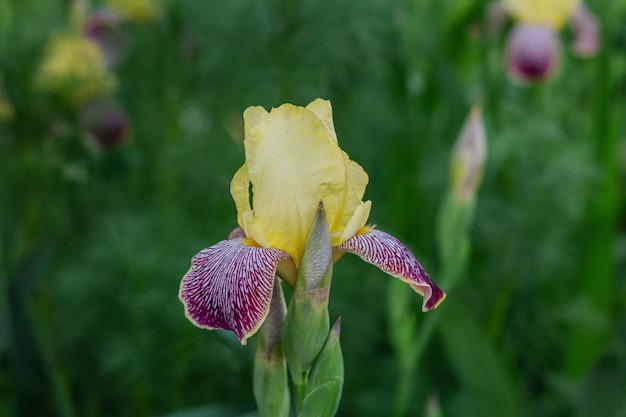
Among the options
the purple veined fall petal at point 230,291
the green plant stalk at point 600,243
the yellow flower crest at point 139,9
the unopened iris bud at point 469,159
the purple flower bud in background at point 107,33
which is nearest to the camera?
the purple veined fall petal at point 230,291

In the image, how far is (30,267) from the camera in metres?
1.13

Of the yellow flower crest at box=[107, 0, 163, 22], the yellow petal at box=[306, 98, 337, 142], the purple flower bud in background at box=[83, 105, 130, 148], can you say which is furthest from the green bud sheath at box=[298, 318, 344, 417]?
the yellow flower crest at box=[107, 0, 163, 22]

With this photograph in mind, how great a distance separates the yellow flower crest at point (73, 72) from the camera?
4.06 feet

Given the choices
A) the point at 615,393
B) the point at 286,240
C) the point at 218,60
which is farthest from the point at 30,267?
the point at 615,393

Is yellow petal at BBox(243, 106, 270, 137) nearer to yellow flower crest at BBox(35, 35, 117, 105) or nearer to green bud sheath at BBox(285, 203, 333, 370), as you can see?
green bud sheath at BBox(285, 203, 333, 370)

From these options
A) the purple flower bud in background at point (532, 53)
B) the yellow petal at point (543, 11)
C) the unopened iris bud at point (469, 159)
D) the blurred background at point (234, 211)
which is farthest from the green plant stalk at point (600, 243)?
the unopened iris bud at point (469, 159)

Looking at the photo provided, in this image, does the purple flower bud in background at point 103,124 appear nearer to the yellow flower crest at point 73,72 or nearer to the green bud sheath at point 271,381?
the yellow flower crest at point 73,72

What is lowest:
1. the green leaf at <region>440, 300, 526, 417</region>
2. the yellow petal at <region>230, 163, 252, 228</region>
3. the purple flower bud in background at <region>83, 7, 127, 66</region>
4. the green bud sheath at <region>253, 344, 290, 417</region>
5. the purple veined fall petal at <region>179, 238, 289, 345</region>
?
the green leaf at <region>440, 300, 526, 417</region>

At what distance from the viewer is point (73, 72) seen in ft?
4.11

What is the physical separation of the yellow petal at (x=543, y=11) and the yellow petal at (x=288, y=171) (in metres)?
1.32

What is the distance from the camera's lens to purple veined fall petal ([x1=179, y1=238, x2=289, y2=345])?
1.61 feet

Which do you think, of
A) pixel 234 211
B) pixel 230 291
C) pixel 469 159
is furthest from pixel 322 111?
pixel 234 211

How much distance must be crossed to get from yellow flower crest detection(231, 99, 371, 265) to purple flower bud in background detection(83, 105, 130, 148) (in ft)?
2.57

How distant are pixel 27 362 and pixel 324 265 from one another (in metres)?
0.83
